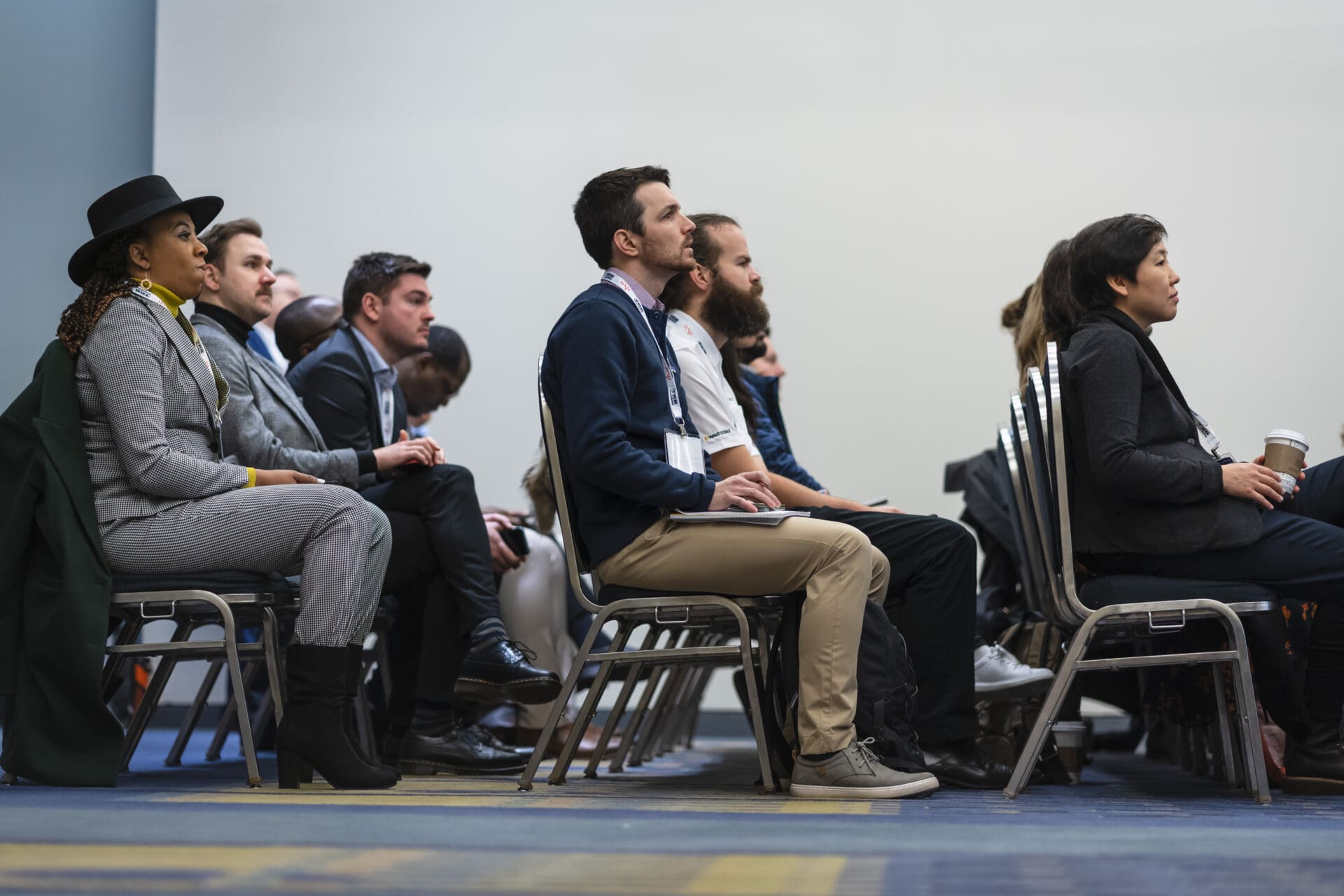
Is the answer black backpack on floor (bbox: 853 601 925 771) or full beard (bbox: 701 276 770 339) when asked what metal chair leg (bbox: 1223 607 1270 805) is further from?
full beard (bbox: 701 276 770 339)

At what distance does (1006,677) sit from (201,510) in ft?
5.24

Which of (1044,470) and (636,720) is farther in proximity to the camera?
(636,720)

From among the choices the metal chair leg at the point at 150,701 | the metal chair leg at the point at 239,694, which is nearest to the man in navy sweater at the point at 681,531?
the metal chair leg at the point at 239,694

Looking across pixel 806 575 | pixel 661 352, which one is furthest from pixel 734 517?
pixel 661 352

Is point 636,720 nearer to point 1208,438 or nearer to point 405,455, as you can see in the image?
point 405,455

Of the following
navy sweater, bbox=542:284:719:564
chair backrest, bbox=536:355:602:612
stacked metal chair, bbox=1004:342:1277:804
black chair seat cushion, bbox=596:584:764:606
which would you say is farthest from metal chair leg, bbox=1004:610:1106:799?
chair backrest, bbox=536:355:602:612

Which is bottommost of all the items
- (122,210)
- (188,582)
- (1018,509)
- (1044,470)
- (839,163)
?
A: (188,582)

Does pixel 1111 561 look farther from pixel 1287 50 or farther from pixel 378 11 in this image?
pixel 378 11

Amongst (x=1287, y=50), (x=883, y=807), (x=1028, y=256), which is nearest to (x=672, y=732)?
(x=883, y=807)

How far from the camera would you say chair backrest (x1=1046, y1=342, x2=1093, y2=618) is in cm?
234

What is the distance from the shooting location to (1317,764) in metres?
2.44

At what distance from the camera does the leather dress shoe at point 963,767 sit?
2584 mm

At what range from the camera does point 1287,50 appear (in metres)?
5.61

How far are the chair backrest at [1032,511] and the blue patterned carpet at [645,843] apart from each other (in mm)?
→ 392
